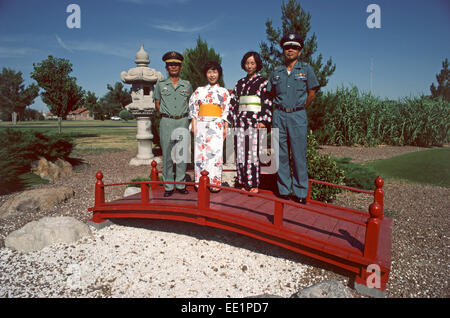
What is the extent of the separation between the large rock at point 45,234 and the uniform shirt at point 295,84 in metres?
3.77

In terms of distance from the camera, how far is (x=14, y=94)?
50.2 meters

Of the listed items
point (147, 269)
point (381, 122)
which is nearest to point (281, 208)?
point (147, 269)

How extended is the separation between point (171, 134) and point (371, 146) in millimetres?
13304

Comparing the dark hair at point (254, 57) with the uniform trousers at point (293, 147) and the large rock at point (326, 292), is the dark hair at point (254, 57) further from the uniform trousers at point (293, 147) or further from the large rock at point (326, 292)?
the large rock at point (326, 292)

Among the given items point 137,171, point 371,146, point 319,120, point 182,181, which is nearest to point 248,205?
point 182,181

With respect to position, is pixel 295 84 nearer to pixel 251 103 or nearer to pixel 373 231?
pixel 251 103

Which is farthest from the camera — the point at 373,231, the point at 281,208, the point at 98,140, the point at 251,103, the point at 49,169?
the point at 98,140

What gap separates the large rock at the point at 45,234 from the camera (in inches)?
174

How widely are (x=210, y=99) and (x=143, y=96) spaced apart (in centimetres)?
641

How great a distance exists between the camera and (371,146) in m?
15.0

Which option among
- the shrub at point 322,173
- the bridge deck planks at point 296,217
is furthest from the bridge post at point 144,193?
the shrub at point 322,173

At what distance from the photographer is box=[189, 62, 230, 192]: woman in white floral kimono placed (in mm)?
4488
